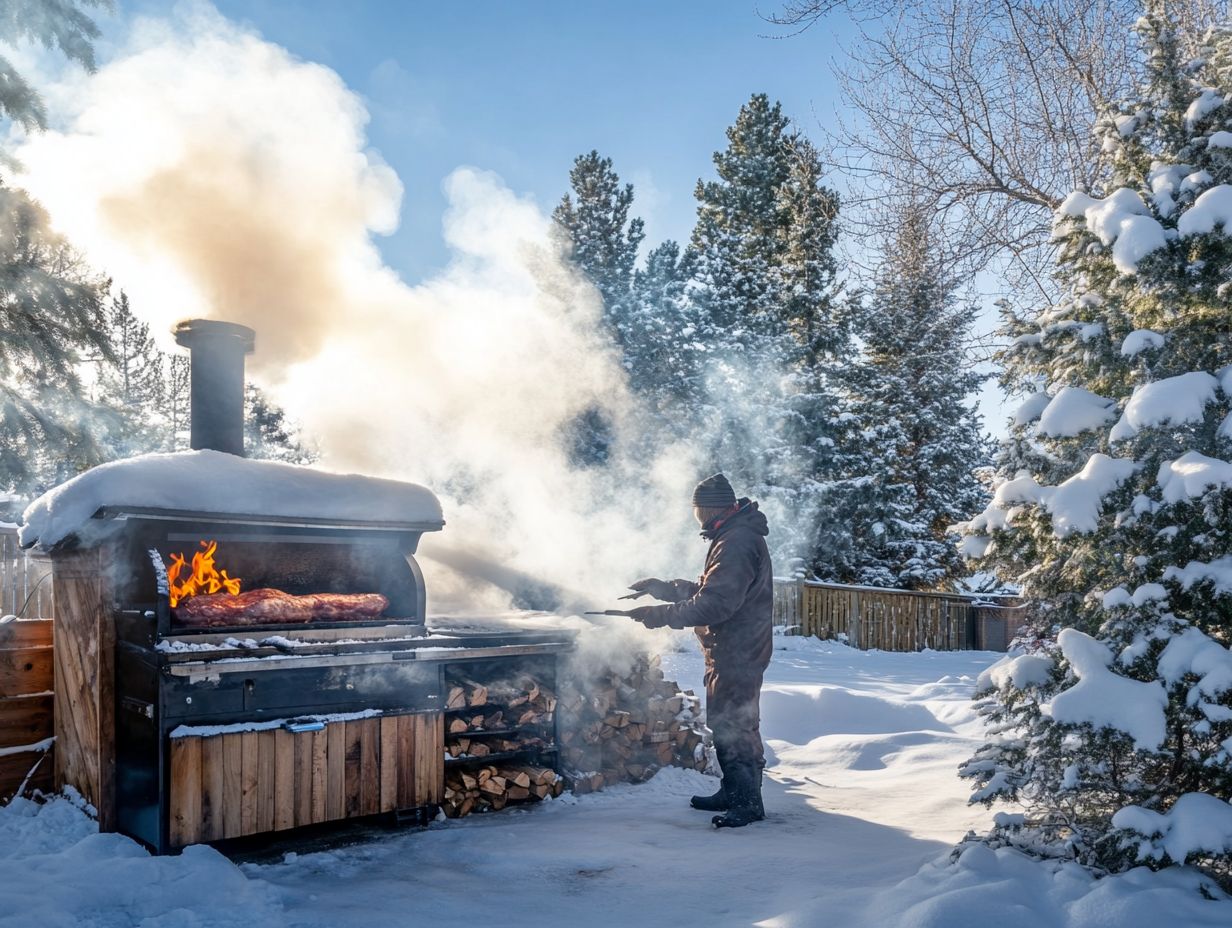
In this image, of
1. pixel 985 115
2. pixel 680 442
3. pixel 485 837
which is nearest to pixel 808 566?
pixel 680 442

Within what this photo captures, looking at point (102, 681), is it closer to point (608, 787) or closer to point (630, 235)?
point (608, 787)

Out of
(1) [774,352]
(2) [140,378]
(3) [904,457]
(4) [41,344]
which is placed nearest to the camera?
(4) [41,344]

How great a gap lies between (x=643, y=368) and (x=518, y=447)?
1184 centimetres

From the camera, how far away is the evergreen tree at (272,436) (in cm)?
2828

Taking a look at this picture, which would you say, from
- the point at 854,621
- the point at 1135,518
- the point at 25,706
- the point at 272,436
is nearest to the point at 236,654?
the point at 25,706

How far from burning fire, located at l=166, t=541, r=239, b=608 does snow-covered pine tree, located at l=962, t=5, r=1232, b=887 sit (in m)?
4.57

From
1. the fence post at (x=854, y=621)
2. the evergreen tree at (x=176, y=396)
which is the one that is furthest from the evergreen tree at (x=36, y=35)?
the evergreen tree at (x=176, y=396)

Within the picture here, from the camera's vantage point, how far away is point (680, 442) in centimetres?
2380

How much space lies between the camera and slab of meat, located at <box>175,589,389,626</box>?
520 cm

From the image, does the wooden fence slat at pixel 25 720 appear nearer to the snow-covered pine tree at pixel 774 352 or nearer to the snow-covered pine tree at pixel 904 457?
the snow-covered pine tree at pixel 774 352

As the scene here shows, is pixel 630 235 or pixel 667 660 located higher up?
pixel 630 235

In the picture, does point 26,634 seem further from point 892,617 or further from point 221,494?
point 892,617

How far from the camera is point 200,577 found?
222 inches

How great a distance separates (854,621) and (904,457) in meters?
7.90
